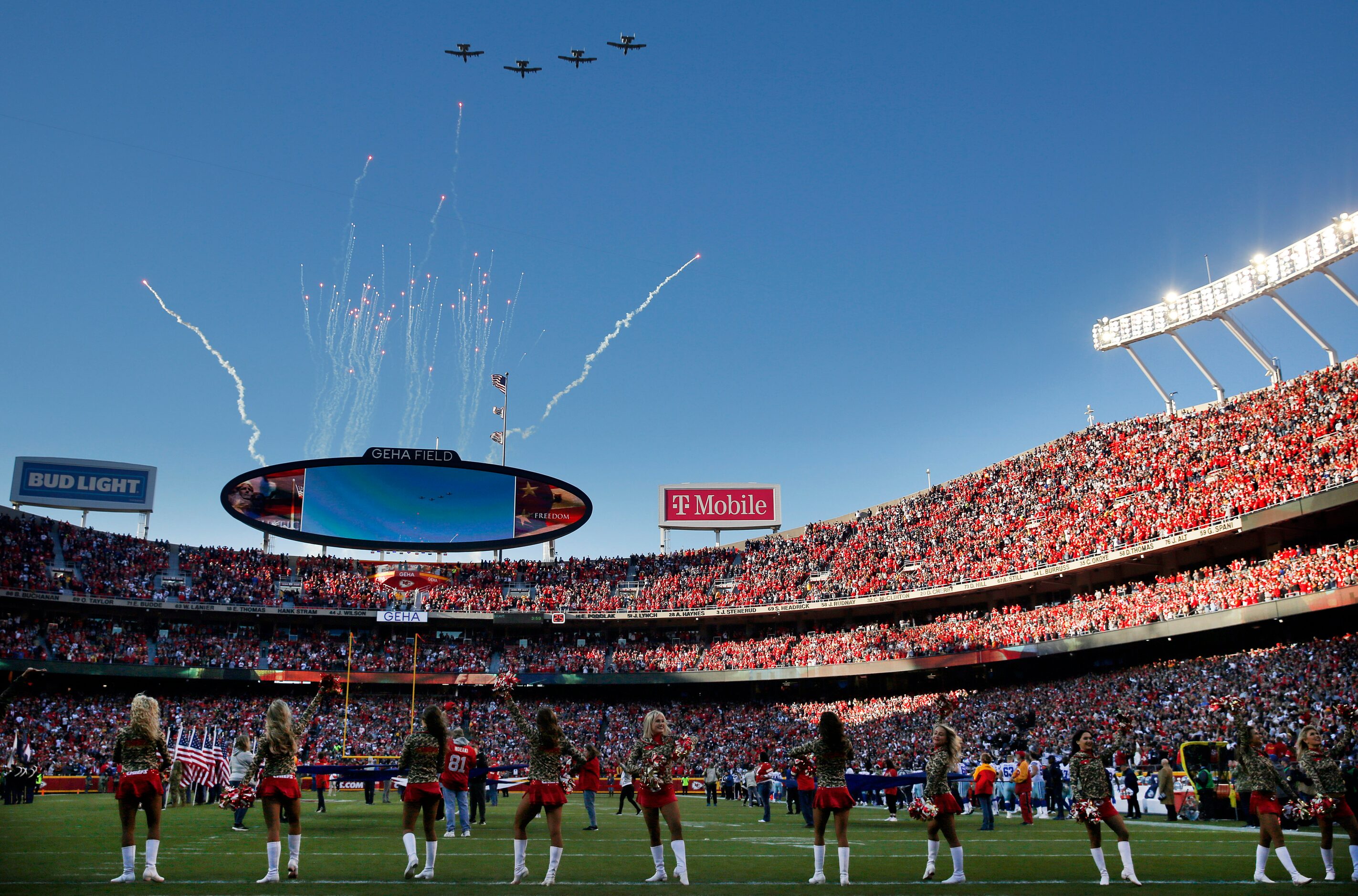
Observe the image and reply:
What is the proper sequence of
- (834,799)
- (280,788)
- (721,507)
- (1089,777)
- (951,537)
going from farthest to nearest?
(721,507)
(951,537)
(280,788)
(1089,777)
(834,799)

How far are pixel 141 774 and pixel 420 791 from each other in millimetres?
3092

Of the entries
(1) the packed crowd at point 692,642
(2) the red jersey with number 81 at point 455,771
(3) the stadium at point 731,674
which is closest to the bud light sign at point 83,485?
(3) the stadium at point 731,674

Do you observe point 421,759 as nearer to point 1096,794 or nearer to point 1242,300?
point 1096,794

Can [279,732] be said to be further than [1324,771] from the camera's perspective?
Yes

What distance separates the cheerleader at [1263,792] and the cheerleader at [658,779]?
6534 millimetres

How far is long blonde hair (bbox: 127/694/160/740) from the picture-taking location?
11258 millimetres

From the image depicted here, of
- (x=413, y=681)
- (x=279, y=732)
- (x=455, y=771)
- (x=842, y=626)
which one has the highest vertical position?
(x=842, y=626)

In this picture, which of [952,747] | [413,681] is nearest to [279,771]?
[952,747]

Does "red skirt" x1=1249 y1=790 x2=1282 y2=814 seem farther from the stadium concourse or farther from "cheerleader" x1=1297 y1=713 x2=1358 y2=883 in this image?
the stadium concourse

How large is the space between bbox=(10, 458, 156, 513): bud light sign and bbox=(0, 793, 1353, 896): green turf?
44.2 metres

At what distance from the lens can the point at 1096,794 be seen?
38.0 ft

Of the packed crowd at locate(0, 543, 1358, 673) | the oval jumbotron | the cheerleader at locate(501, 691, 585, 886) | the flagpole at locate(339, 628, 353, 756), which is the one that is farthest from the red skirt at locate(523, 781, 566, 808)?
the oval jumbotron

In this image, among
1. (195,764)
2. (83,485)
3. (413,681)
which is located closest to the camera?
(195,764)

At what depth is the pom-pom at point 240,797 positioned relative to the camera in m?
12.0
